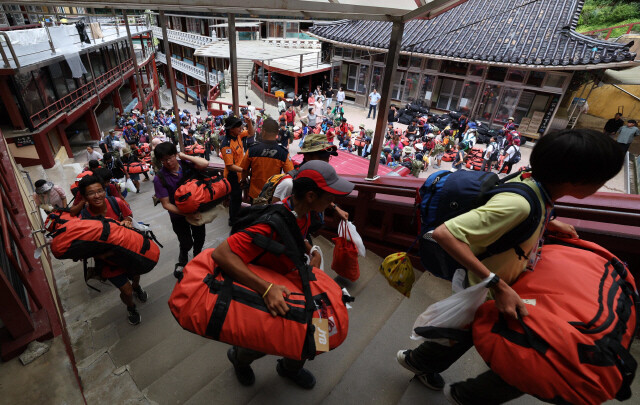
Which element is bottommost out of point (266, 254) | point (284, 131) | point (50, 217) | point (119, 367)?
point (284, 131)

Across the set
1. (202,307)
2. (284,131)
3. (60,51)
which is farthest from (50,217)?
(60,51)

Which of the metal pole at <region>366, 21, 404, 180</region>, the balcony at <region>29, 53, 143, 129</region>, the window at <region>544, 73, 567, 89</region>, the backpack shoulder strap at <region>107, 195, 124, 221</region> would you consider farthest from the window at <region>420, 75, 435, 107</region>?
the backpack shoulder strap at <region>107, 195, 124, 221</region>

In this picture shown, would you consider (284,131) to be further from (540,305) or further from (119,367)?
(540,305)

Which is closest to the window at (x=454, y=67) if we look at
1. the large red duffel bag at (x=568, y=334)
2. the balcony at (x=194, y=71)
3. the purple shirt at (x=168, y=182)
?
the balcony at (x=194, y=71)

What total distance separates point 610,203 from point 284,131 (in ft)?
36.7

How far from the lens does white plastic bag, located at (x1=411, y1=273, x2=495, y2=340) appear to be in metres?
1.72

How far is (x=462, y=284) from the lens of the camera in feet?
6.30

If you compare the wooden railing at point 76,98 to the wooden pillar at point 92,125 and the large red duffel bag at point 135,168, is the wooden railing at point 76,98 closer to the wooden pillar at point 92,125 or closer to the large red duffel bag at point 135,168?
the wooden pillar at point 92,125

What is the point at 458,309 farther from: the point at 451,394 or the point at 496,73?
the point at 496,73

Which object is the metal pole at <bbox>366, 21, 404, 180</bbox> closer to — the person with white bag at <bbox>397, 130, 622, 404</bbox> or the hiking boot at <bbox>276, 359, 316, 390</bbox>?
the person with white bag at <bbox>397, 130, 622, 404</bbox>

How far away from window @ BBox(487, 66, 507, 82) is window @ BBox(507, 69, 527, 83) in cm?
25

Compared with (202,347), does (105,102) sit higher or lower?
lower

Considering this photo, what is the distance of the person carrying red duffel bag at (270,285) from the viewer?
1702 millimetres

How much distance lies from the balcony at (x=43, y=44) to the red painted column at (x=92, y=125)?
321 cm
